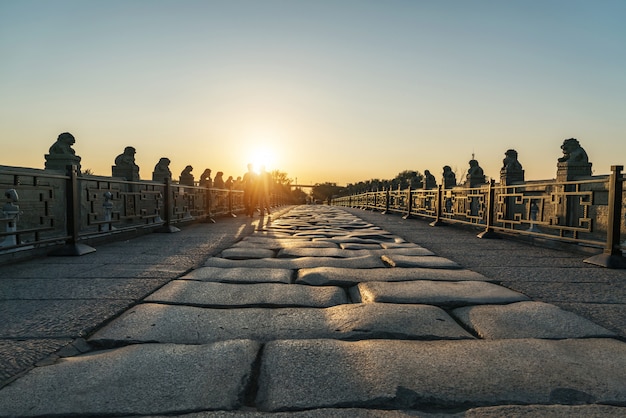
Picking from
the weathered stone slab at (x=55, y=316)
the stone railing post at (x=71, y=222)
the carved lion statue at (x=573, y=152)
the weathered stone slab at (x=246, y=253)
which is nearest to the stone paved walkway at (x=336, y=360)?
the weathered stone slab at (x=55, y=316)

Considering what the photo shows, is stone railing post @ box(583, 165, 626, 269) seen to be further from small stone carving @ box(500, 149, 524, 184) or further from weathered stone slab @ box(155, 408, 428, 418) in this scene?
small stone carving @ box(500, 149, 524, 184)

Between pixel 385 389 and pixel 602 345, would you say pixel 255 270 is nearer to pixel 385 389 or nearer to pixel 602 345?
pixel 385 389

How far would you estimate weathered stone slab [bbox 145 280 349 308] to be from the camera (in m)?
2.52

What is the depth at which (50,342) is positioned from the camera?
6.07 ft

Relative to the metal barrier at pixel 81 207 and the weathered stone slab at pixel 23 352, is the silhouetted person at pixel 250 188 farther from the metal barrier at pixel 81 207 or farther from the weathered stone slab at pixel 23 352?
the weathered stone slab at pixel 23 352

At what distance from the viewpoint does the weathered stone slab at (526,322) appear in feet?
6.54

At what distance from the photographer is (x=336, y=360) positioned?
5.30 ft

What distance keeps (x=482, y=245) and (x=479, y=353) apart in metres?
4.78

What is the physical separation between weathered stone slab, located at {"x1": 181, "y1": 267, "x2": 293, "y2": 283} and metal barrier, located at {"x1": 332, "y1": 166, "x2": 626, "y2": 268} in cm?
356

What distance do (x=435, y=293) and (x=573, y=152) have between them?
12.5 metres

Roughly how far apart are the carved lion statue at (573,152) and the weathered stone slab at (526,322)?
12.1 metres

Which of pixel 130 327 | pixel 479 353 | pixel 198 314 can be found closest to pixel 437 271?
pixel 479 353

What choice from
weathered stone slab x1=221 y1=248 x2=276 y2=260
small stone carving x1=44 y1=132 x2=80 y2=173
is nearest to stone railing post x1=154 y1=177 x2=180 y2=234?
small stone carving x1=44 y1=132 x2=80 y2=173

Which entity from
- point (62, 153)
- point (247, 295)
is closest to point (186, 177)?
point (62, 153)
